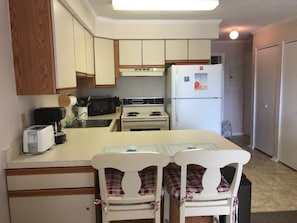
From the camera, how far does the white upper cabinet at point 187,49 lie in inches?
157

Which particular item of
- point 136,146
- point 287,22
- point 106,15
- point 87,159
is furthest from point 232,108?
point 87,159

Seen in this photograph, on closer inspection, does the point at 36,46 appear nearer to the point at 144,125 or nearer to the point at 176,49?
the point at 144,125

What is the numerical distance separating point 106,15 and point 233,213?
2.95 meters

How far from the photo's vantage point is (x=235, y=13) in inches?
137

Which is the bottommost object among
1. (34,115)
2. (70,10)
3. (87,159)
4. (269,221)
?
(269,221)

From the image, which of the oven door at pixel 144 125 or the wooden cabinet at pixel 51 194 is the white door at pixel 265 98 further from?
the wooden cabinet at pixel 51 194

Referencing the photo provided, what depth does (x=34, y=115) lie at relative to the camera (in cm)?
220

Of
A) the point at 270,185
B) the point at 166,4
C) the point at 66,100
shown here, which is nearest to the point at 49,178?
the point at 66,100

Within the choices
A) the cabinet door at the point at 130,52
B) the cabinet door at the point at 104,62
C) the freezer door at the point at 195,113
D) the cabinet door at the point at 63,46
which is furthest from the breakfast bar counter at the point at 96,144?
the cabinet door at the point at 130,52

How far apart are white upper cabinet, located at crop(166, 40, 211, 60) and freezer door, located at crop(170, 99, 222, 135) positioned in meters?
0.78

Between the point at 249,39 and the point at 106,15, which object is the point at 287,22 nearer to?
the point at 249,39

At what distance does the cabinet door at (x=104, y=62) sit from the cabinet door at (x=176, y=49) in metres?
0.86

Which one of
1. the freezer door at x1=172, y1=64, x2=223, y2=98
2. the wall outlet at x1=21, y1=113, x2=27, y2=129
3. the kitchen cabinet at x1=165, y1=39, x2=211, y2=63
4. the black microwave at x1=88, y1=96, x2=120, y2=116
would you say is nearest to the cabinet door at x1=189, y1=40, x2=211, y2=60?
the kitchen cabinet at x1=165, y1=39, x2=211, y2=63

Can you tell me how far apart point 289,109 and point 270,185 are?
1.30 meters
